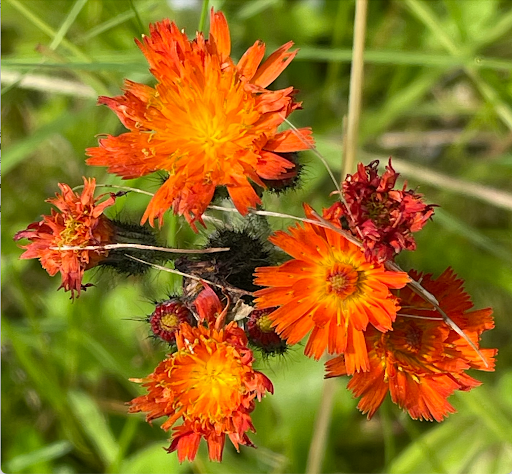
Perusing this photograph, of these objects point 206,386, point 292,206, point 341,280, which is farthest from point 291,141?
point 292,206

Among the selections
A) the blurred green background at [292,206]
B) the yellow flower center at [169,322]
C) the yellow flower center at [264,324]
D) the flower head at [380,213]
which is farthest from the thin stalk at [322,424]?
the flower head at [380,213]

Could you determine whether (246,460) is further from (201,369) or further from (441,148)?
(441,148)

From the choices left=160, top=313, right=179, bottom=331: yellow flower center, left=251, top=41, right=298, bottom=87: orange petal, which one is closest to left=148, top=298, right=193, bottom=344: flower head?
left=160, top=313, right=179, bottom=331: yellow flower center

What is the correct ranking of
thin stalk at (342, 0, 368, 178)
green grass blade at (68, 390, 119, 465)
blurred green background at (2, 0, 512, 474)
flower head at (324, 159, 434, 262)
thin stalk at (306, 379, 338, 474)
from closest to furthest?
flower head at (324, 159, 434, 262) → thin stalk at (342, 0, 368, 178) → thin stalk at (306, 379, 338, 474) → blurred green background at (2, 0, 512, 474) → green grass blade at (68, 390, 119, 465)

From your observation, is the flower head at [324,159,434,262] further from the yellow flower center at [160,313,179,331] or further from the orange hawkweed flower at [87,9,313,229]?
the yellow flower center at [160,313,179,331]

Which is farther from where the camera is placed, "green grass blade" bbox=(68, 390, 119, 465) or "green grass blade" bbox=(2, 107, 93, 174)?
"green grass blade" bbox=(68, 390, 119, 465)

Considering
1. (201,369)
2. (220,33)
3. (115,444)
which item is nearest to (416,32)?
(220,33)
